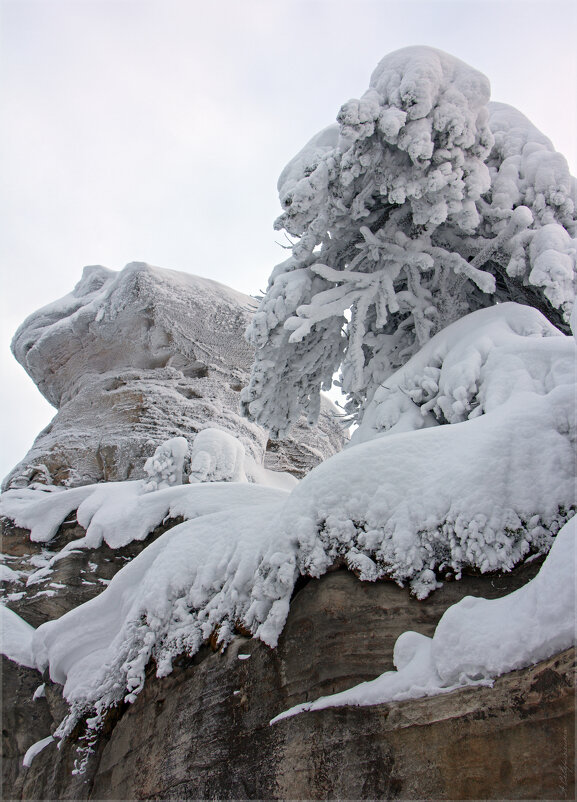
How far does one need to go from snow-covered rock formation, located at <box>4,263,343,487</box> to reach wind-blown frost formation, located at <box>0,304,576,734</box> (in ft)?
14.7

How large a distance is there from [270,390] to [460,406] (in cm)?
303

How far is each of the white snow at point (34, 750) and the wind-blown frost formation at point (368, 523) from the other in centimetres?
41

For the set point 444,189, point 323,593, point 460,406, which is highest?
point 444,189

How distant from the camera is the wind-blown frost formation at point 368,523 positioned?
3.24 m

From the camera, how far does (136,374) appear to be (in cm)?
1156

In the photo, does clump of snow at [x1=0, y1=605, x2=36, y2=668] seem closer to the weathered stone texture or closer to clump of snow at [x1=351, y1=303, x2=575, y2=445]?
the weathered stone texture

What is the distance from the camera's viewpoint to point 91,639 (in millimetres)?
4633

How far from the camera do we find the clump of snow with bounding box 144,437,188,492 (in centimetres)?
703

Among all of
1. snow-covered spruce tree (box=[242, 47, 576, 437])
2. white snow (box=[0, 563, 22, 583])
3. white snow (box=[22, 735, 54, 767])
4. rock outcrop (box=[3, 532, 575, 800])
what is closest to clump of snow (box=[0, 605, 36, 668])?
white snow (box=[0, 563, 22, 583])

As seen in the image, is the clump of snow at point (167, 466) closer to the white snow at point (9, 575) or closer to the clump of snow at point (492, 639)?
the white snow at point (9, 575)

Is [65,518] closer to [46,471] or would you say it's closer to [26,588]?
[26,588]

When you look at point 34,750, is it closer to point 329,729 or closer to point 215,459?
point 329,729

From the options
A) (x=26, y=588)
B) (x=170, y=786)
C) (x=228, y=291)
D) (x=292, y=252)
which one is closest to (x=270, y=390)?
(x=292, y=252)

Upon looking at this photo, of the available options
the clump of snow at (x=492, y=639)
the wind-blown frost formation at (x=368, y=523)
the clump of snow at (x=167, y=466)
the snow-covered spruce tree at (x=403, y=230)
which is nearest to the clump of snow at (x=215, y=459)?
the clump of snow at (x=167, y=466)
